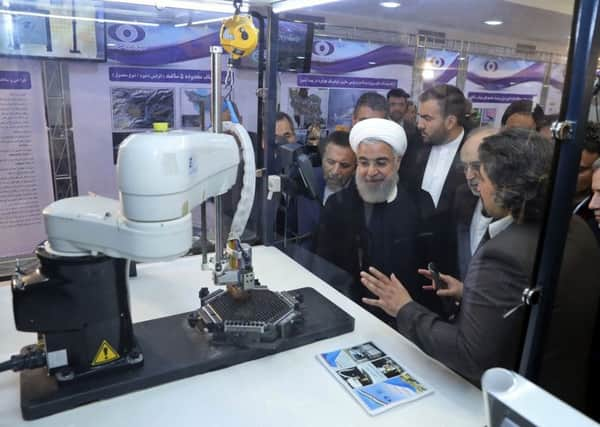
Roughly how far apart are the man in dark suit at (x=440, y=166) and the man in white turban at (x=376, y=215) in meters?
0.06

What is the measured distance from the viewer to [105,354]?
3.06ft

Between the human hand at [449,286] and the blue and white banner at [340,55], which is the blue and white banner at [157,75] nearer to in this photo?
the blue and white banner at [340,55]

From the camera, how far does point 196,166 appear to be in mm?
856

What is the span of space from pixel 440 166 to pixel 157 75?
1.33 meters

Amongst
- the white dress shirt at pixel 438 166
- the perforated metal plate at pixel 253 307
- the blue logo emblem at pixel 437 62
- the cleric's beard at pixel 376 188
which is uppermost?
the blue logo emblem at pixel 437 62

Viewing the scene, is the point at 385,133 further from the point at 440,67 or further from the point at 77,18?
the point at 77,18

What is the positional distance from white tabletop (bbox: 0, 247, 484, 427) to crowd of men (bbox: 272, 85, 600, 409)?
0.06 metres

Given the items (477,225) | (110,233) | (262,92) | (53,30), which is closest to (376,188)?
(477,225)

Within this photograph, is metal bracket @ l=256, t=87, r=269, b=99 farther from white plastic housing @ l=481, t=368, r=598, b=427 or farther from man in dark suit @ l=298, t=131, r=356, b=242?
white plastic housing @ l=481, t=368, r=598, b=427

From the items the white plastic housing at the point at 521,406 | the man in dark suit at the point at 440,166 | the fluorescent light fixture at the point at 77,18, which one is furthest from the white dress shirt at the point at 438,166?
the fluorescent light fixture at the point at 77,18

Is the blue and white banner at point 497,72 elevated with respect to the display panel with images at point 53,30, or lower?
lower

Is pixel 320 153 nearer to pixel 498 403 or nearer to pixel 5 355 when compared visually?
pixel 5 355

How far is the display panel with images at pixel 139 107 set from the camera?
191 centimetres

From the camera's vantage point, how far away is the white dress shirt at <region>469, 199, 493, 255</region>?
1.11 meters
